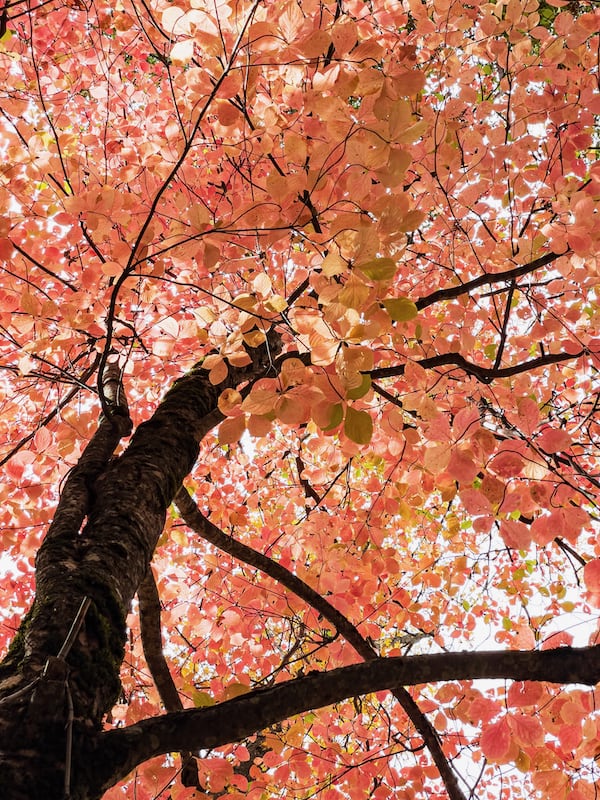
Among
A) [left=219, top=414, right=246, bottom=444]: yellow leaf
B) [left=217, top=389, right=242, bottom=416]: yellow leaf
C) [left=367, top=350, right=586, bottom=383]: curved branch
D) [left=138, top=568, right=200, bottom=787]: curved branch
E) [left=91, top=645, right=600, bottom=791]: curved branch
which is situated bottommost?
[left=91, top=645, right=600, bottom=791]: curved branch

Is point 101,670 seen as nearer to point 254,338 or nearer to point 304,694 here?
point 304,694

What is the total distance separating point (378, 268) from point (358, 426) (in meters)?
0.45

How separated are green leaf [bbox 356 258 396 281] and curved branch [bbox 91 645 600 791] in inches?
42.9

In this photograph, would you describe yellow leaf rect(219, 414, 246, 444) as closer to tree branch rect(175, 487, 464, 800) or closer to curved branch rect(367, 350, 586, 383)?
curved branch rect(367, 350, 586, 383)

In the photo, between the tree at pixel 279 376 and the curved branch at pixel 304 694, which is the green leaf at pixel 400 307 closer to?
the tree at pixel 279 376

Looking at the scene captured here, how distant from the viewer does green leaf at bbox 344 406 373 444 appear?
4.96 feet

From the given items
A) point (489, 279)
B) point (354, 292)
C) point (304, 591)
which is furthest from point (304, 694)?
point (489, 279)

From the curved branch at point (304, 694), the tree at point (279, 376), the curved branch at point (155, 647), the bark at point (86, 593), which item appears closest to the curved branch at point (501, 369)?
the tree at point (279, 376)

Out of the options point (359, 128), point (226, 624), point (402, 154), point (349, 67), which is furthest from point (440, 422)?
point (226, 624)

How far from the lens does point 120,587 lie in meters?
1.75

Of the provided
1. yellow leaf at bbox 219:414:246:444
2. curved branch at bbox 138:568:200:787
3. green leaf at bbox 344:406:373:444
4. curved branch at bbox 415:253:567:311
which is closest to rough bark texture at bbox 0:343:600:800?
yellow leaf at bbox 219:414:246:444

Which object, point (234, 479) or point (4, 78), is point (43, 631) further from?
point (234, 479)

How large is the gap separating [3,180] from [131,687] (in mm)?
4332

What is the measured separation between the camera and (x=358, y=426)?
1.54 metres
